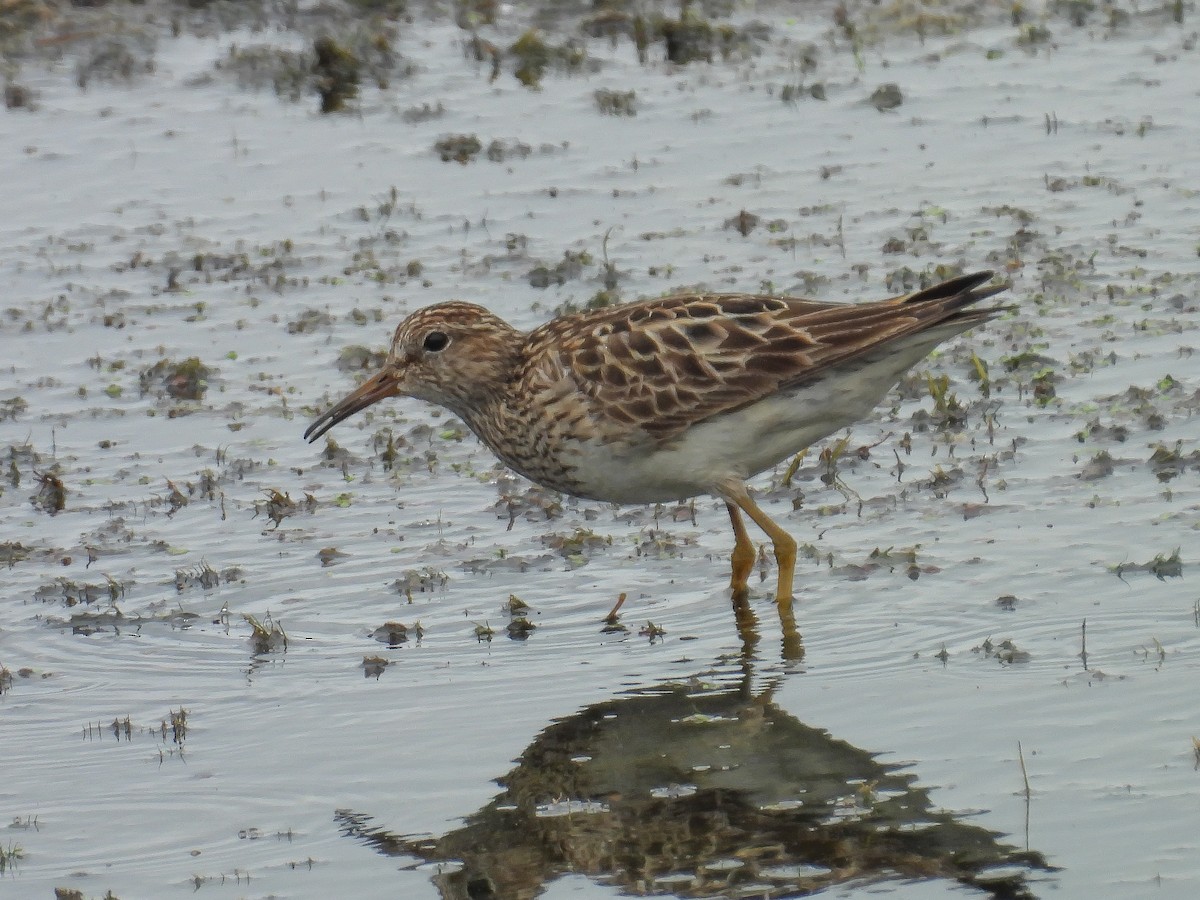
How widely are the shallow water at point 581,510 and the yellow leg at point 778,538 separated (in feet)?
0.42

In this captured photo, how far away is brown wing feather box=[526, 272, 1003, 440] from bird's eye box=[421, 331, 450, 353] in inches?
26.2

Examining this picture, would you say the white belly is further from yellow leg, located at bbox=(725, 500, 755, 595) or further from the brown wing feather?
yellow leg, located at bbox=(725, 500, 755, 595)

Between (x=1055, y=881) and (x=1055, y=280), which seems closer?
(x=1055, y=881)

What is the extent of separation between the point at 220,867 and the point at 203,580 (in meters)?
3.12

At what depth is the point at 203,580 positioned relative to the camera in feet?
32.8

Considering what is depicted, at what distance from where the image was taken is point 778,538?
30.9ft

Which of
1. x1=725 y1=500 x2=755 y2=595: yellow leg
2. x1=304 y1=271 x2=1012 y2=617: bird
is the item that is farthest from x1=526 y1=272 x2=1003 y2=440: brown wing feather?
x1=725 y1=500 x2=755 y2=595: yellow leg

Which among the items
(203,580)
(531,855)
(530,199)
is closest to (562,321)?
(203,580)

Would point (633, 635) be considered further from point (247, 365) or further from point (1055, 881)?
point (247, 365)

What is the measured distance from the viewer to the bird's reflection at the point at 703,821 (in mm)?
6703

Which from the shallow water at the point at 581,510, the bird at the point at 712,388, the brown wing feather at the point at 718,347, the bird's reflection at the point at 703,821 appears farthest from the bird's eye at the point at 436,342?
the bird's reflection at the point at 703,821

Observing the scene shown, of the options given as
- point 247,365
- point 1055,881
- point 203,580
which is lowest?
point 1055,881

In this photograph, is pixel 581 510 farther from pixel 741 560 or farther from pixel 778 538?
pixel 778 538

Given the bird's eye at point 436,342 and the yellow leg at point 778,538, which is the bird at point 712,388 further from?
the bird's eye at point 436,342
